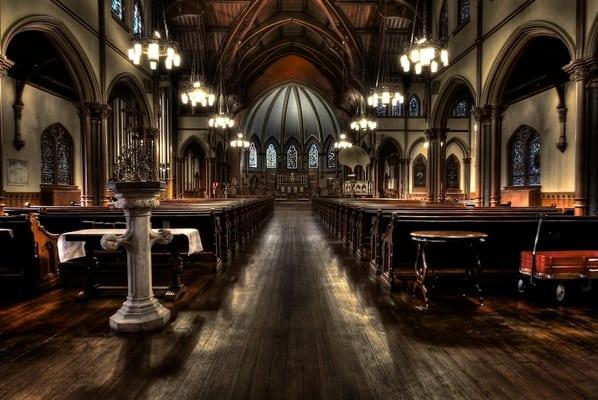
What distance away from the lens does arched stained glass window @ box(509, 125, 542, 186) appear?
1652 cm

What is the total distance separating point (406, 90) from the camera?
24203 mm

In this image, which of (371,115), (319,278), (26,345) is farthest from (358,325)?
(371,115)

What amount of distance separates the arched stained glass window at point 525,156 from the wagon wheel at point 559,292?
43.0ft

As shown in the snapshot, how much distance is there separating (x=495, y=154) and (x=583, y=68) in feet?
16.2

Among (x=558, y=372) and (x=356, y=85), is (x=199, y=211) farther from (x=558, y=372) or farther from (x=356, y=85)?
(x=356, y=85)

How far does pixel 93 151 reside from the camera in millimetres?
12891

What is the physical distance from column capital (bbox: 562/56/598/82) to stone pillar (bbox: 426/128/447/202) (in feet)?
28.9

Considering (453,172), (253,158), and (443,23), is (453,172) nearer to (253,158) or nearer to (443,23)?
(443,23)

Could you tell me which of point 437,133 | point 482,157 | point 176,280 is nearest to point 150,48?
point 176,280

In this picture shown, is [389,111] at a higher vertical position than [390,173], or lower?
higher

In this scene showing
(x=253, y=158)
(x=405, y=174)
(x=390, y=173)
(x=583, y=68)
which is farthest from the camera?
(x=253, y=158)

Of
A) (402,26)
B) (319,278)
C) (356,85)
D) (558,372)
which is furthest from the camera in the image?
(356,85)

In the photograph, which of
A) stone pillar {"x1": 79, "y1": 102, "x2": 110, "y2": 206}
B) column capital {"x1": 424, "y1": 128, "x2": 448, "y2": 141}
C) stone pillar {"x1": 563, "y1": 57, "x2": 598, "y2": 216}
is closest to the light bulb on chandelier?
stone pillar {"x1": 79, "y1": 102, "x2": 110, "y2": 206}

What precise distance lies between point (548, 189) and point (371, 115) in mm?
10022
